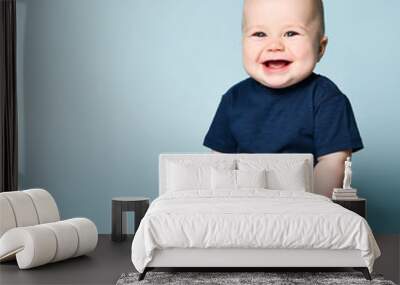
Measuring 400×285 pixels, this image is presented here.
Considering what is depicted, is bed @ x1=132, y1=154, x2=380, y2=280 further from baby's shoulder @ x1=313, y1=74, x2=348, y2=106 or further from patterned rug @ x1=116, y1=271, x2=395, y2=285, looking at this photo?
baby's shoulder @ x1=313, y1=74, x2=348, y2=106

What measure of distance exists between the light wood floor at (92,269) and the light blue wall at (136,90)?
112 cm

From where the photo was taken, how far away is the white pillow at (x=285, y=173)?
607cm

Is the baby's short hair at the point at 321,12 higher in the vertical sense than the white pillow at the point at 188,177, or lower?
higher

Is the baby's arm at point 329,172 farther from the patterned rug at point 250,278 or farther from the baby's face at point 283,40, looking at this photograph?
the patterned rug at point 250,278

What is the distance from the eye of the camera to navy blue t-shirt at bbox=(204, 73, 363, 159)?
658 cm

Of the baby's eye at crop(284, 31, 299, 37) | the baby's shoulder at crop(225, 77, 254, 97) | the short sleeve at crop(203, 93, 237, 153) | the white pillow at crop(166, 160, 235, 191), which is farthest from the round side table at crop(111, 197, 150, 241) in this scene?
the baby's eye at crop(284, 31, 299, 37)

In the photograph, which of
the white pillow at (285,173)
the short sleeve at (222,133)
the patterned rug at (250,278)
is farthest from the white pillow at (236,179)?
the patterned rug at (250,278)

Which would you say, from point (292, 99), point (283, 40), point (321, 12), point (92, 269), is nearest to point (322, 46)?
point (321, 12)

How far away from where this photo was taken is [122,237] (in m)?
6.42

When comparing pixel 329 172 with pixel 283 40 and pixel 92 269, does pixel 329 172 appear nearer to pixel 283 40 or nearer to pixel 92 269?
pixel 283 40

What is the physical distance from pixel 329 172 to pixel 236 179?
1.10m

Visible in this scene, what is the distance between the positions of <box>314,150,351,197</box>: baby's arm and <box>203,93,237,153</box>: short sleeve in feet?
2.72

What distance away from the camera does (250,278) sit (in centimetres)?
461

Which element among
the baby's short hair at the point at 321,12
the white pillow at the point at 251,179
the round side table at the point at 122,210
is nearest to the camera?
the white pillow at the point at 251,179
